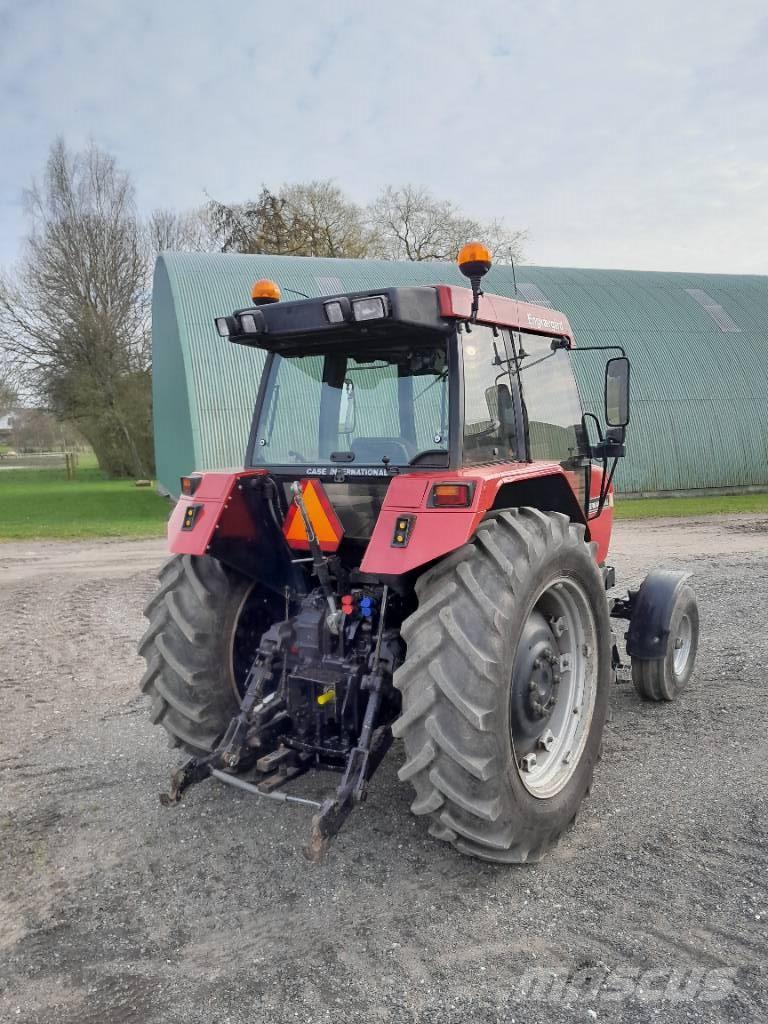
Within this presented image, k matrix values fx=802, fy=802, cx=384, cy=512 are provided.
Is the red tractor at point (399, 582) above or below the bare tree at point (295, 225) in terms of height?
below

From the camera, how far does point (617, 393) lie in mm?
4551

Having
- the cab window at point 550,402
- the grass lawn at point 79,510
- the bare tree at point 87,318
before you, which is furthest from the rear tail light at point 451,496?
the bare tree at point 87,318

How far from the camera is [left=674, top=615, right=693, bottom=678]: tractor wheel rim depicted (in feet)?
18.2

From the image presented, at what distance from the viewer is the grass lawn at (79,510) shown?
16125 mm

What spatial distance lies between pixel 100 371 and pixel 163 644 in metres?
33.6

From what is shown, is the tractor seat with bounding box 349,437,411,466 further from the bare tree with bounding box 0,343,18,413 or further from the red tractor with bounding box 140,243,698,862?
the bare tree with bounding box 0,343,18,413

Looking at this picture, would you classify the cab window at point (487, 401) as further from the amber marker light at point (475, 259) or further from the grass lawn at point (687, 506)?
the grass lawn at point (687, 506)

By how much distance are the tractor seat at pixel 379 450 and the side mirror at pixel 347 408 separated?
4.2 inches

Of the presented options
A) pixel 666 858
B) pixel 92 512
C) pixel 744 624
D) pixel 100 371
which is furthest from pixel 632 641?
pixel 100 371

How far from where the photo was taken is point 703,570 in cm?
1052

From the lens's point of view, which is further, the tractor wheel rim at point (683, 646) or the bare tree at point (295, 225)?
the bare tree at point (295, 225)

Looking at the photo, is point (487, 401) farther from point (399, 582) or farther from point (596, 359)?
point (596, 359)

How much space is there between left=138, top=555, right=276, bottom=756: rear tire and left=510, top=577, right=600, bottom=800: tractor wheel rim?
1479 mm

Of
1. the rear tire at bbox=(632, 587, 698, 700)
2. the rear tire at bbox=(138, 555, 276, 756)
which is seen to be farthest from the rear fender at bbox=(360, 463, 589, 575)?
the rear tire at bbox=(632, 587, 698, 700)
